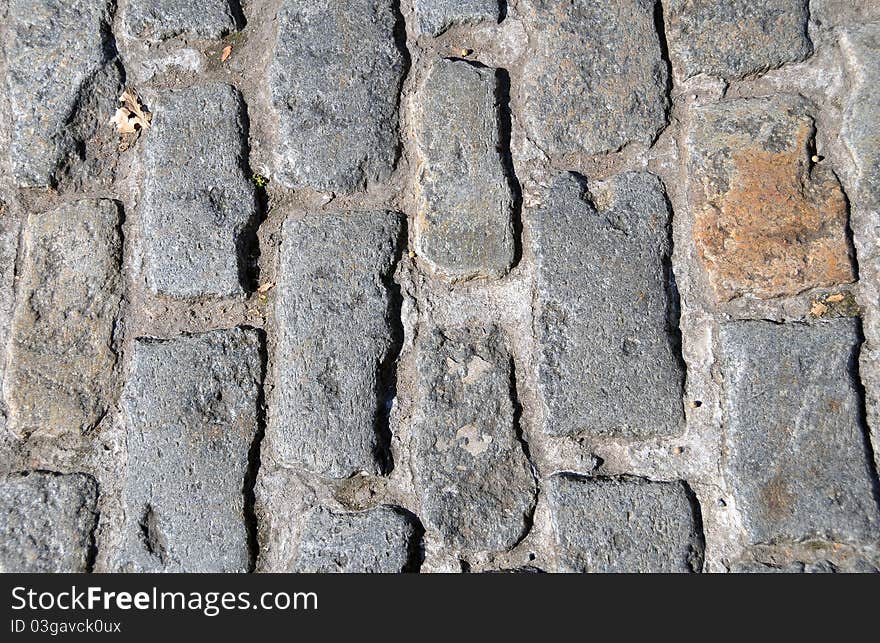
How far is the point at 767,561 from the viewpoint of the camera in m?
1.89

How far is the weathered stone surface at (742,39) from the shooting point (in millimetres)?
2109

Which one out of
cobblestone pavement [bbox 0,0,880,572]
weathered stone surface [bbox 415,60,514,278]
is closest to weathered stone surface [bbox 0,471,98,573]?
cobblestone pavement [bbox 0,0,880,572]

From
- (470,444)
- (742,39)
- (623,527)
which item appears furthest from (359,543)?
(742,39)

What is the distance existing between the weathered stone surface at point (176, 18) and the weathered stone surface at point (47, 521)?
122 centimetres

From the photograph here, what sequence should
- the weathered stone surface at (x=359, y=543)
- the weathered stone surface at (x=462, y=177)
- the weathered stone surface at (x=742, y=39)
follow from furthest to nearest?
the weathered stone surface at (x=742, y=39), the weathered stone surface at (x=462, y=177), the weathered stone surface at (x=359, y=543)

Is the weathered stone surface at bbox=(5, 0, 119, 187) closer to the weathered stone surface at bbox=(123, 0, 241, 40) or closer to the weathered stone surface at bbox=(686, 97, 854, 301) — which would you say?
the weathered stone surface at bbox=(123, 0, 241, 40)

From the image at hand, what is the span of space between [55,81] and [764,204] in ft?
6.39

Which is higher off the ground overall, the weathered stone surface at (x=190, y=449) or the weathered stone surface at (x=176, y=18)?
the weathered stone surface at (x=176, y=18)

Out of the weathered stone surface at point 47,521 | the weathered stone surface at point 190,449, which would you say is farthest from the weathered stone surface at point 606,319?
the weathered stone surface at point 47,521

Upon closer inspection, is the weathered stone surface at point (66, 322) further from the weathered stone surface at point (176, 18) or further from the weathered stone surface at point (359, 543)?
the weathered stone surface at point (359, 543)

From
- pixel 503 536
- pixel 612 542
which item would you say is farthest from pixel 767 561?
pixel 503 536

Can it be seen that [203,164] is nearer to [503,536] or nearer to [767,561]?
[503,536]

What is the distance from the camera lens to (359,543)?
6.16ft

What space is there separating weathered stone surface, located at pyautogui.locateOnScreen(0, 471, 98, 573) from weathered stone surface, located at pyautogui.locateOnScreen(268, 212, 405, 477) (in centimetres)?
51
